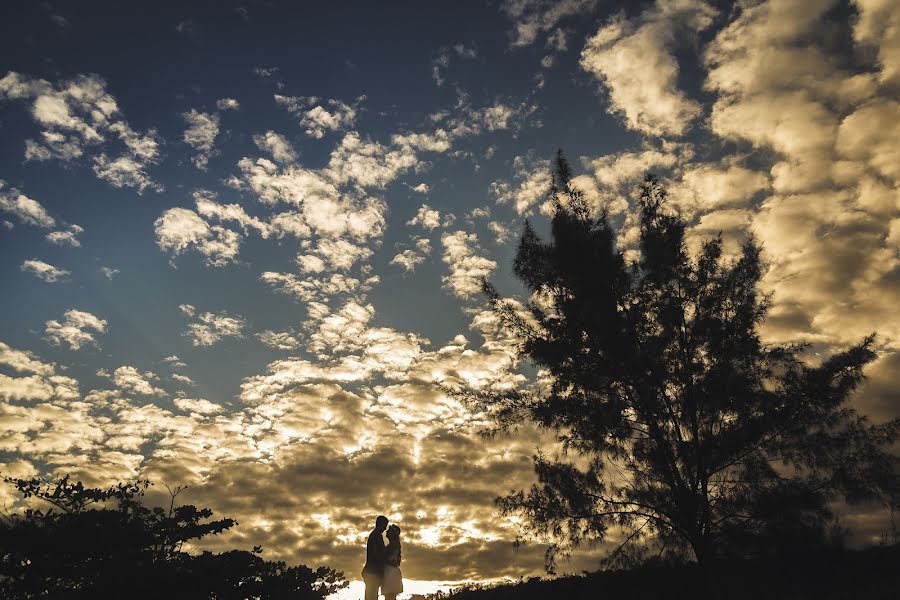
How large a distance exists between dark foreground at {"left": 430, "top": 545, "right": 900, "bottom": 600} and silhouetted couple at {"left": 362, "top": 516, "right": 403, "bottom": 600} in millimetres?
3677

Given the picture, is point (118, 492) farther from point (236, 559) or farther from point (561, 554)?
point (561, 554)

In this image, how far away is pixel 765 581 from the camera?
10.1 meters

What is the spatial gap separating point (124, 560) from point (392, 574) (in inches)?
500

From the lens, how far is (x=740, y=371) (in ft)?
38.1

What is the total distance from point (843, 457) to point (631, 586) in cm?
536

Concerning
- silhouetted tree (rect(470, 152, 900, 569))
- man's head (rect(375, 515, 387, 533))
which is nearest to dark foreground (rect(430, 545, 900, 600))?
silhouetted tree (rect(470, 152, 900, 569))

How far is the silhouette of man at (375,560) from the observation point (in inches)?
381

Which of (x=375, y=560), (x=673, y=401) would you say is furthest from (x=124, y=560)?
(x=673, y=401)

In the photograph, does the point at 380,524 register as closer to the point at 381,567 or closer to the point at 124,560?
the point at 381,567

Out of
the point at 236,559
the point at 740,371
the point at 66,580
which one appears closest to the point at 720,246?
the point at 740,371

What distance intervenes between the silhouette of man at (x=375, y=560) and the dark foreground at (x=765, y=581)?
13.1 feet

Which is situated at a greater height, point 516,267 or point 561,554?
point 516,267

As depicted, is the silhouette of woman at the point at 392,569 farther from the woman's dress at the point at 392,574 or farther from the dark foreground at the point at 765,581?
the dark foreground at the point at 765,581

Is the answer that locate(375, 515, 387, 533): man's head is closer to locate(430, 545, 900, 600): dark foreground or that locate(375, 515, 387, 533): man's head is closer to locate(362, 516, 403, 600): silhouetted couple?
locate(362, 516, 403, 600): silhouetted couple
